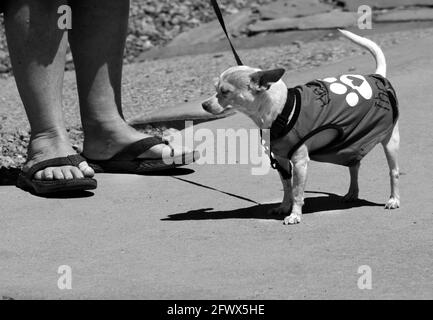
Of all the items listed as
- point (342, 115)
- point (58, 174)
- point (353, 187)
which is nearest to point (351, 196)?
point (353, 187)

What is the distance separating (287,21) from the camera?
11.5 meters

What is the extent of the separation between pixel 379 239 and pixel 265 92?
92 cm

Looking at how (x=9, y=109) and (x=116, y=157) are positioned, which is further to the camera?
(x=9, y=109)

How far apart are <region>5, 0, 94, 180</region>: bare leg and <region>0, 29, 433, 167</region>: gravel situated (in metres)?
1.51

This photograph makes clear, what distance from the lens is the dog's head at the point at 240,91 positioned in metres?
5.46

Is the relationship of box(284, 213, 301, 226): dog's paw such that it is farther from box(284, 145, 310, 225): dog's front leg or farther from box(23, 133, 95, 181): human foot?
box(23, 133, 95, 181): human foot

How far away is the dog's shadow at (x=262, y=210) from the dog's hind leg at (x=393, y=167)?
0.11 metres

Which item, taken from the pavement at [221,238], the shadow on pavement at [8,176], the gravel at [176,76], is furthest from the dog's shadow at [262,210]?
the gravel at [176,76]

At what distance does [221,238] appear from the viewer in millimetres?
5266

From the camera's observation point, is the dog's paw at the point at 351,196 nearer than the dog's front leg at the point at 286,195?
No

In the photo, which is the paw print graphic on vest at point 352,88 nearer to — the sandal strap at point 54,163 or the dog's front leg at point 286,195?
the dog's front leg at point 286,195

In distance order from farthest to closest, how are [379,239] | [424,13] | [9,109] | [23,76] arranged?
[424,13], [9,109], [23,76], [379,239]

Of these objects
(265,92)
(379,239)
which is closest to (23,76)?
(265,92)

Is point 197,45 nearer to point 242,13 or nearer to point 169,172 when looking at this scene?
point 242,13
